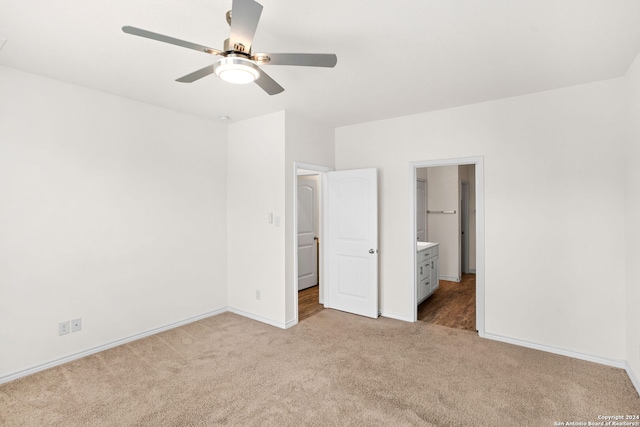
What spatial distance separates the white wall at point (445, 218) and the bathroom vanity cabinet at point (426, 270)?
1.19 m

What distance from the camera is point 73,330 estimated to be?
3.12m

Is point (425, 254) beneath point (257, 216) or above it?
beneath

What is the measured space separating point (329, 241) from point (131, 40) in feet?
10.4

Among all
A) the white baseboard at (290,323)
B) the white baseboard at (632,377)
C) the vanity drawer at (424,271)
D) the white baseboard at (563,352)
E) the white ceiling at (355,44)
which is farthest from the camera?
the vanity drawer at (424,271)

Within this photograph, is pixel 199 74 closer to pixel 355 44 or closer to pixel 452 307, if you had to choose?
pixel 355 44

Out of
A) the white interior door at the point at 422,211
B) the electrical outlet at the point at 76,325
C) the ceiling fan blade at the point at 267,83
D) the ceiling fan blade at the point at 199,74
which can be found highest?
the ceiling fan blade at the point at 199,74

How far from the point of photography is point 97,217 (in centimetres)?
328

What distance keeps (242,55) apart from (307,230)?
4.33 m

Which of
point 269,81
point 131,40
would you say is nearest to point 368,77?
point 269,81

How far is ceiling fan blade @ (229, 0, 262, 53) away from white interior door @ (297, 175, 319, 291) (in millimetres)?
4077

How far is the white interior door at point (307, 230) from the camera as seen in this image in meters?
5.78

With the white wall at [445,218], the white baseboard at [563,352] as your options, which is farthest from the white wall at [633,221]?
the white wall at [445,218]

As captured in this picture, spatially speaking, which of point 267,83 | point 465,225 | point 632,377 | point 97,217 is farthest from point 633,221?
point 97,217

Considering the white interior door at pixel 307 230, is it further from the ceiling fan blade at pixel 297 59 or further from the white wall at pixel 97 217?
the ceiling fan blade at pixel 297 59
